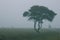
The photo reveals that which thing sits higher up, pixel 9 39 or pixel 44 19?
pixel 44 19

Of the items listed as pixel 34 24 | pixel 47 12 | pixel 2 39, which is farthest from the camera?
pixel 47 12

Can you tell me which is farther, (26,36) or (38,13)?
(38,13)

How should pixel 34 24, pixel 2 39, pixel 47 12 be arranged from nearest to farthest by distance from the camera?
pixel 2 39, pixel 34 24, pixel 47 12

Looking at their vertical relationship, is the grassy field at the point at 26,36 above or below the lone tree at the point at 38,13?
below

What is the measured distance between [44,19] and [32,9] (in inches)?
132

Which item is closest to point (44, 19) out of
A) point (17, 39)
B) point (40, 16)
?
point (40, 16)

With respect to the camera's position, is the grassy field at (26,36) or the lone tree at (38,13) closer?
the grassy field at (26,36)

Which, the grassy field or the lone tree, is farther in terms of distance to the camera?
the lone tree

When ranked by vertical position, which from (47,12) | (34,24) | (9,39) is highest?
(47,12)

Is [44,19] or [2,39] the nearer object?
[2,39]

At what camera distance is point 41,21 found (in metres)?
39.6

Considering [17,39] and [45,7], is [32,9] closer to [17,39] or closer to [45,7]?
[45,7]

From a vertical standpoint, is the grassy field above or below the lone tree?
below

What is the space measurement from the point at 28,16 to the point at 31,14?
1064mm
